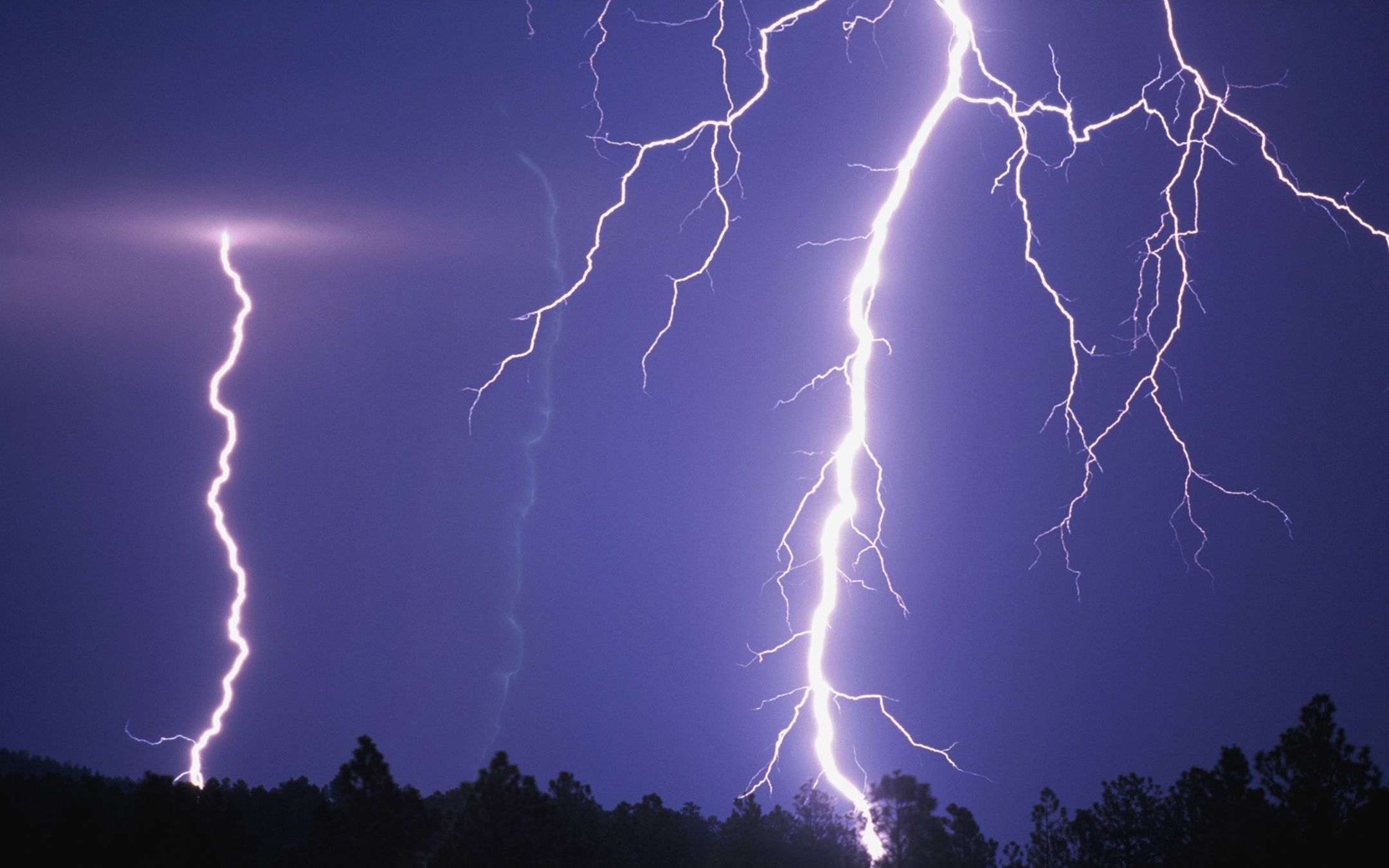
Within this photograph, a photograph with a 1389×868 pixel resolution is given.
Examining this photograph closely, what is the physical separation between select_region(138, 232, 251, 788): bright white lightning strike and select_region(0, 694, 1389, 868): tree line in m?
1.00

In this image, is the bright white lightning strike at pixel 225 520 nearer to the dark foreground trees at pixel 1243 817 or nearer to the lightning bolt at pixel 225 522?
the lightning bolt at pixel 225 522

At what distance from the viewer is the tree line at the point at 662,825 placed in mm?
6617

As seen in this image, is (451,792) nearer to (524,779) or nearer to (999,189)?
(524,779)

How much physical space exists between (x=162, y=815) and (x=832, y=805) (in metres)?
6.69

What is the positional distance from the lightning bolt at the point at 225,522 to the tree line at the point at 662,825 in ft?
3.34

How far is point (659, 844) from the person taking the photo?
30.3 feet

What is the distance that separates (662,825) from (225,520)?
22.4ft

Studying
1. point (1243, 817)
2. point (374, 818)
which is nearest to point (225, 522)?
point (374, 818)

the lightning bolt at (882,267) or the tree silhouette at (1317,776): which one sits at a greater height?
the lightning bolt at (882,267)

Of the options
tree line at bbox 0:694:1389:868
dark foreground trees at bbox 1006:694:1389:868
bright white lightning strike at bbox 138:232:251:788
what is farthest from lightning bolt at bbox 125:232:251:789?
dark foreground trees at bbox 1006:694:1389:868

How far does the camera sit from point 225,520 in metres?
11.1

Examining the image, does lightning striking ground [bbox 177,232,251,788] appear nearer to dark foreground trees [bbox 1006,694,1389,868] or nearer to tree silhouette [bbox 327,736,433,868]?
tree silhouette [bbox 327,736,433,868]

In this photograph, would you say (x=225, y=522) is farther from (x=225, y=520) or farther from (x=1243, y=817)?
(x=1243, y=817)

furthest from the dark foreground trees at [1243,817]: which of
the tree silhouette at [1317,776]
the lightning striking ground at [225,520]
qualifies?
the lightning striking ground at [225,520]
